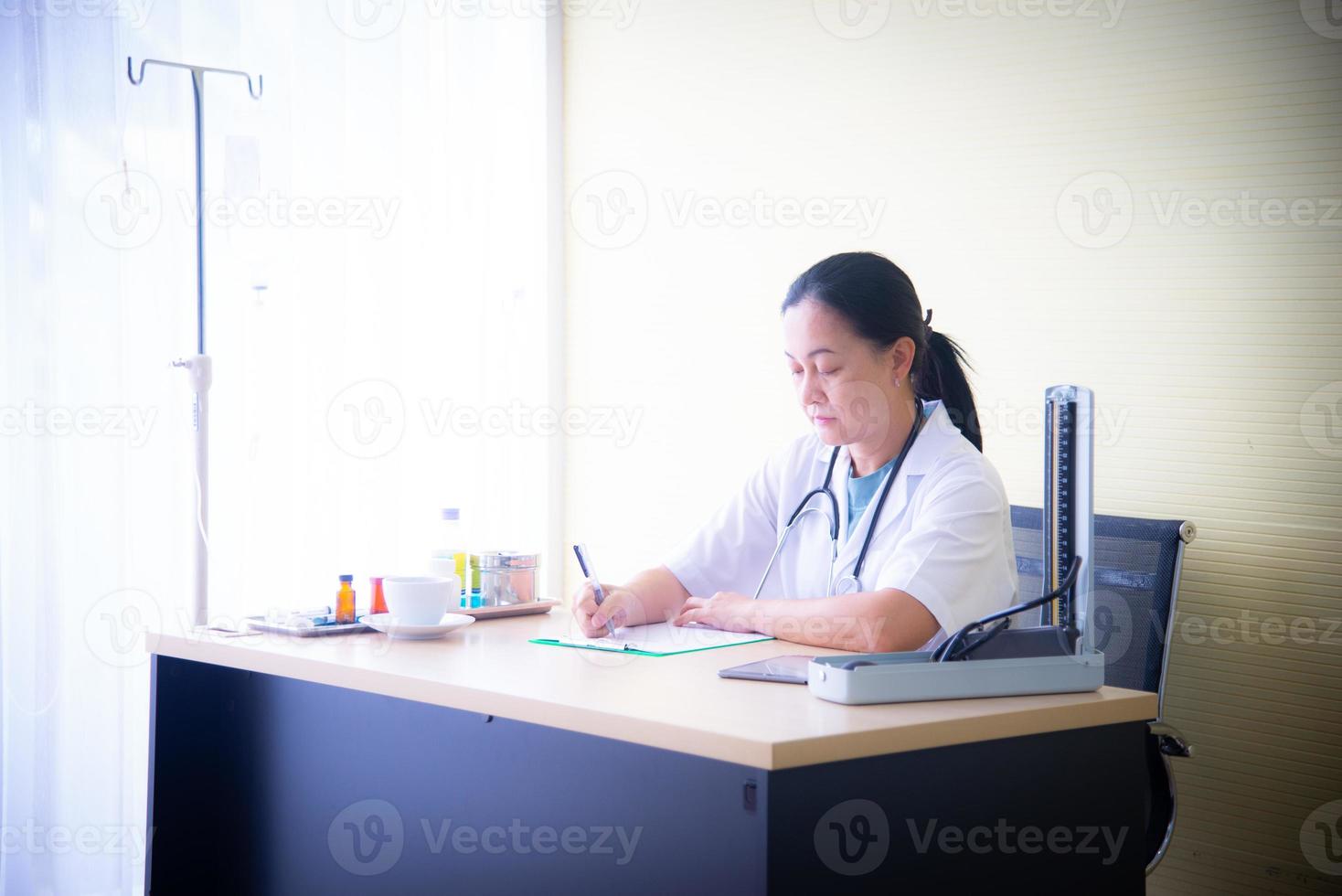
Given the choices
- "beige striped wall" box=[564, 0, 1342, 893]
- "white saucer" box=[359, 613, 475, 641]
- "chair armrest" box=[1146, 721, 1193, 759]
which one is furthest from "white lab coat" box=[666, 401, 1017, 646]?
"beige striped wall" box=[564, 0, 1342, 893]

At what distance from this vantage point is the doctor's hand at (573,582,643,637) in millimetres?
1922

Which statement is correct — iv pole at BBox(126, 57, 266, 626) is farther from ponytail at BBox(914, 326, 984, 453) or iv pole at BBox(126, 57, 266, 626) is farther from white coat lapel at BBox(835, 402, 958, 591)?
ponytail at BBox(914, 326, 984, 453)

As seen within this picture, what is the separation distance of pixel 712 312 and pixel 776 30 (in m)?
0.80

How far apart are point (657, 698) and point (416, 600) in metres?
0.62

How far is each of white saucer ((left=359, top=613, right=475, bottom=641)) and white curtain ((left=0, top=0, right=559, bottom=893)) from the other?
409 mm

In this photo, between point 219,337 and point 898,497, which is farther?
point 219,337

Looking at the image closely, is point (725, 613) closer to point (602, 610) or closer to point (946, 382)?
point (602, 610)

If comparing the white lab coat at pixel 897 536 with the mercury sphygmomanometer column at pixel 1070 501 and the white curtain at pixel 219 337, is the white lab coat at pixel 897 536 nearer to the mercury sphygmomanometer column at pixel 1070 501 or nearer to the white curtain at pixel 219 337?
the mercury sphygmomanometer column at pixel 1070 501

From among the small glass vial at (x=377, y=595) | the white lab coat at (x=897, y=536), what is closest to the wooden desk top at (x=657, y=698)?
the small glass vial at (x=377, y=595)

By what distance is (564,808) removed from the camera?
152 cm

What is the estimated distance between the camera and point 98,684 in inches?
99.3

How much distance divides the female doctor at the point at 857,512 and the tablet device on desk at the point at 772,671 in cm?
21

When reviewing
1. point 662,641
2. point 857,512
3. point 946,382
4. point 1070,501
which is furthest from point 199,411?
point 1070,501

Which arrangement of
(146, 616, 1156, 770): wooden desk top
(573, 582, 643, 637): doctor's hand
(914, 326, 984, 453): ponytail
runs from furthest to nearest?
1. (914, 326, 984, 453): ponytail
2. (573, 582, 643, 637): doctor's hand
3. (146, 616, 1156, 770): wooden desk top
